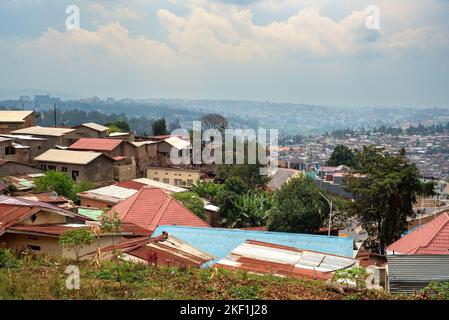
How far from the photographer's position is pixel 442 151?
110 meters

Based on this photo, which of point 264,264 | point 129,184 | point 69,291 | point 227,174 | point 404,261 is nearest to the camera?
point 69,291

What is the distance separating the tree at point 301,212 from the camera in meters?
21.8

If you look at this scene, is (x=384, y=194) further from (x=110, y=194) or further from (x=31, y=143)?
(x=31, y=143)

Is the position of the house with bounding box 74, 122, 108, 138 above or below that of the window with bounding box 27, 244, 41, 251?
above

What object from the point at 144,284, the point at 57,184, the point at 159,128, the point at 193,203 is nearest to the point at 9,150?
the point at 57,184

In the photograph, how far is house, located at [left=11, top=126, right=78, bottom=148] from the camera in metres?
34.7

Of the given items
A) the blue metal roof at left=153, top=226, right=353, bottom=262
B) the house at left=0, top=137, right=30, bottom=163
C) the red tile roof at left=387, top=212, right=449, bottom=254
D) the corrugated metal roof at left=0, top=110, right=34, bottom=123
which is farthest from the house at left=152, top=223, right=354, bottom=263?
the corrugated metal roof at left=0, top=110, right=34, bottom=123

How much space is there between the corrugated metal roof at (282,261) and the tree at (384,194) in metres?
7.49

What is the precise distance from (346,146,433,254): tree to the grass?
11145 millimetres

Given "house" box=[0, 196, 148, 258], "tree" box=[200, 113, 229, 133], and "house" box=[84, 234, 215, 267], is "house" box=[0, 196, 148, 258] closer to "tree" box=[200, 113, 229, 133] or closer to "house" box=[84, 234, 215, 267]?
"house" box=[84, 234, 215, 267]

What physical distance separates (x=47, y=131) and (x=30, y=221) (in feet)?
89.3
